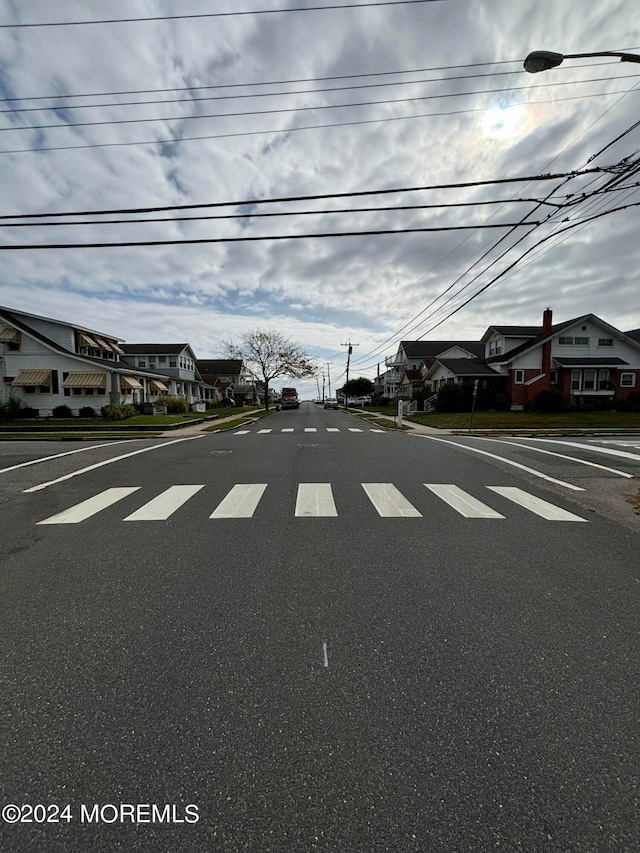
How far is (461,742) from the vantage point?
2.20m

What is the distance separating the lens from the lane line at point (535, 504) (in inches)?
247

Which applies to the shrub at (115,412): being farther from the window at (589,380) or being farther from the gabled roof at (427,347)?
the gabled roof at (427,347)

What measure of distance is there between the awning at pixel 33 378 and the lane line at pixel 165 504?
88.2 ft

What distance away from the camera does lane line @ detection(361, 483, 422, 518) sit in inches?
246

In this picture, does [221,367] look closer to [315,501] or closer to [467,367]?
[467,367]

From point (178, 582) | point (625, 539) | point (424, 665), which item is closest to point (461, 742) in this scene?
point (424, 665)

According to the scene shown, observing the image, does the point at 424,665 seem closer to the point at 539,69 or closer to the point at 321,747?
the point at 321,747

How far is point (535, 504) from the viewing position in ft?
22.8

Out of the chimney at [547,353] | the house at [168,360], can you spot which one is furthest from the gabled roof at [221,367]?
the chimney at [547,353]

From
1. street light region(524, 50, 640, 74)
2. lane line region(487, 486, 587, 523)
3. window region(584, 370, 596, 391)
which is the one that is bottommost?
lane line region(487, 486, 587, 523)

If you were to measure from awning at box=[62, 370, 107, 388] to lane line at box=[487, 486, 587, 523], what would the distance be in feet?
93.1

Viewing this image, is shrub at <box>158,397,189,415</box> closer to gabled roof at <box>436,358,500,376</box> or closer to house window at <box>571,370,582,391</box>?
gabled roof at <box>436,358,500,376</box>

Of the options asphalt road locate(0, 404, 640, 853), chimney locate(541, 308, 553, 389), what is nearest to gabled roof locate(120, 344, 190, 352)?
chimney locate(541, 308, 553, 389)

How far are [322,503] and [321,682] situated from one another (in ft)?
13.7
